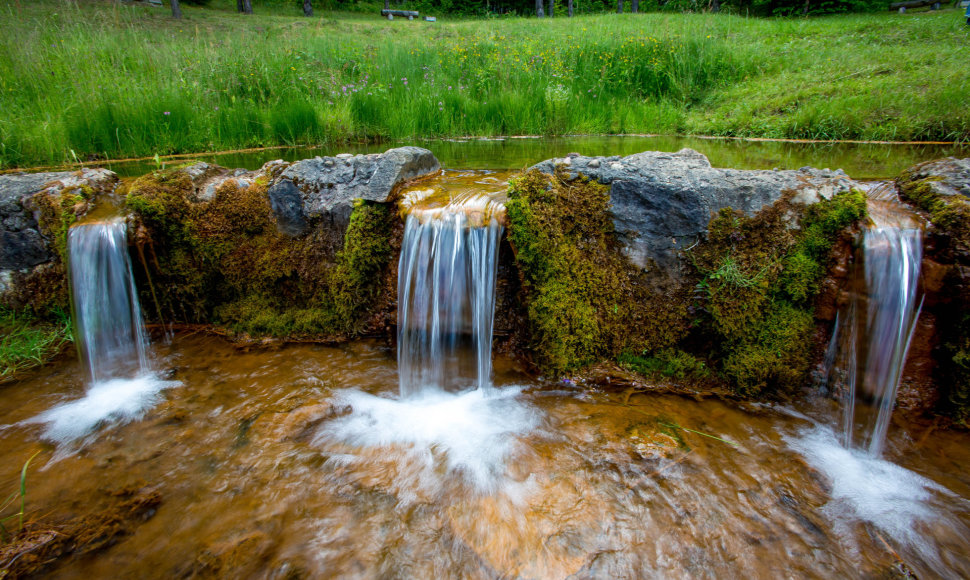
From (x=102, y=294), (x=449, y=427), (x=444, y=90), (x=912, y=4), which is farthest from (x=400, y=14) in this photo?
(x=449, y=427)

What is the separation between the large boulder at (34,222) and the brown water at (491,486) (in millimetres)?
1186

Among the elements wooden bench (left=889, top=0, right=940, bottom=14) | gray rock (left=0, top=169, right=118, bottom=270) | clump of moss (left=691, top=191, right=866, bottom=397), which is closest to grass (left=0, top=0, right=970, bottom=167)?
gray rock (left=0, top=169, right=118, bottom=270)

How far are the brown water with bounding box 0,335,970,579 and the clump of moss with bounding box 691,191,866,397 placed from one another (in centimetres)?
28

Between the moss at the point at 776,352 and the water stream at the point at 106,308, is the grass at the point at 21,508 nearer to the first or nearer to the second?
the water stream at the point at 106,308

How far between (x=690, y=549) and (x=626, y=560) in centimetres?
30

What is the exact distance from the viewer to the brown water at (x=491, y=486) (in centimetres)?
185

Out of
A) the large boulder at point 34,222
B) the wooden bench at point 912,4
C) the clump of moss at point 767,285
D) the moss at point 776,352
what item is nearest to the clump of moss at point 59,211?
the large boulder at point 34,222

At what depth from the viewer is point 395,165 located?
3.46m

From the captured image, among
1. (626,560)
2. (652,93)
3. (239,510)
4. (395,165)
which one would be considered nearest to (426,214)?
(395,165)

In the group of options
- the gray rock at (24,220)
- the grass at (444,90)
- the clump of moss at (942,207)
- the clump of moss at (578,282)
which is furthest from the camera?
the grass at (444,90)

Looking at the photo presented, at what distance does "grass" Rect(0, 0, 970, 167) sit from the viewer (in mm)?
5582

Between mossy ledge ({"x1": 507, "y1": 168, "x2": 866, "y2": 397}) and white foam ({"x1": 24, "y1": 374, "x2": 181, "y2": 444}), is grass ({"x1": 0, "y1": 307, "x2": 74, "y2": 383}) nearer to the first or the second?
white foam ({"x1": 24, "y1": 374, "x2": 181, "y2": 444})

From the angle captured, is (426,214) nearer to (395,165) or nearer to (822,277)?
(395,165)

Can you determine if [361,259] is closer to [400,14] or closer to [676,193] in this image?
[676,193]
